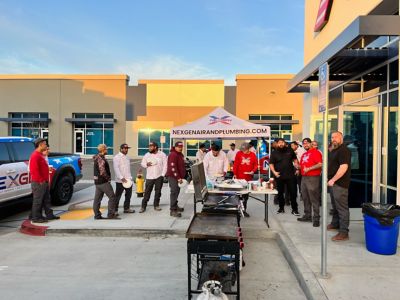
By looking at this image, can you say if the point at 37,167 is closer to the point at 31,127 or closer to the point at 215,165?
the point at 215,165

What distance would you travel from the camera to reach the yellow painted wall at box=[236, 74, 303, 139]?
33.4 m

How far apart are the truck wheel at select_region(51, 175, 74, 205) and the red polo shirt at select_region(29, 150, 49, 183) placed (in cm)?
248

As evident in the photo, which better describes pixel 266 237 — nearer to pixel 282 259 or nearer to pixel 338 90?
pixel 282 259

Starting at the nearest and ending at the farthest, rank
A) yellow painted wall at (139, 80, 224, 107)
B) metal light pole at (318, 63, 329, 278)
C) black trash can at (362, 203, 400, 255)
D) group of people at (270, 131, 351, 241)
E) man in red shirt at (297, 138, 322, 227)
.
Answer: metal light pole at (318, 63, 329, 278) < black trash can at (362, 203, 400, 255) < group of people at (270, 131, 351, 241) < man in red shirt at (297, 138, 322, 227) < yellow painted wall at (139, 80, 224, 107)

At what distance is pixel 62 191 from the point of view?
1012 centimetres

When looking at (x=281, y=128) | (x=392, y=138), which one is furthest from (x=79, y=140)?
(x=392, y=138)

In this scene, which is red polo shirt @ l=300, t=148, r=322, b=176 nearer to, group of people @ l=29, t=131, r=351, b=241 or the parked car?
group of people @ l=29, t=131, r=351, b=241

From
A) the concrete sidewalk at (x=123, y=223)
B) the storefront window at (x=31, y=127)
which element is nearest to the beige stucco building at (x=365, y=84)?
the concrete sidewalk at (x=123, y=223)

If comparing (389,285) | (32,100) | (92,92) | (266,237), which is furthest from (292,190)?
(32,100)

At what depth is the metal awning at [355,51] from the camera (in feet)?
18.6

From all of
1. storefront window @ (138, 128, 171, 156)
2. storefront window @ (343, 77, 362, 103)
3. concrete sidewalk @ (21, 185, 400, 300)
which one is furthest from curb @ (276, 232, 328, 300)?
storefront window @ (138, 128, 171, 156)

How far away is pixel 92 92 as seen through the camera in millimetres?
34781

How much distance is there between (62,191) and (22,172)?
1.87 meters

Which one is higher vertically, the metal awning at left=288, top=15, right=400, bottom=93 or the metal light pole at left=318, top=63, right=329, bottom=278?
the metal awning at left=288, top=15, right=400, bottom=93
